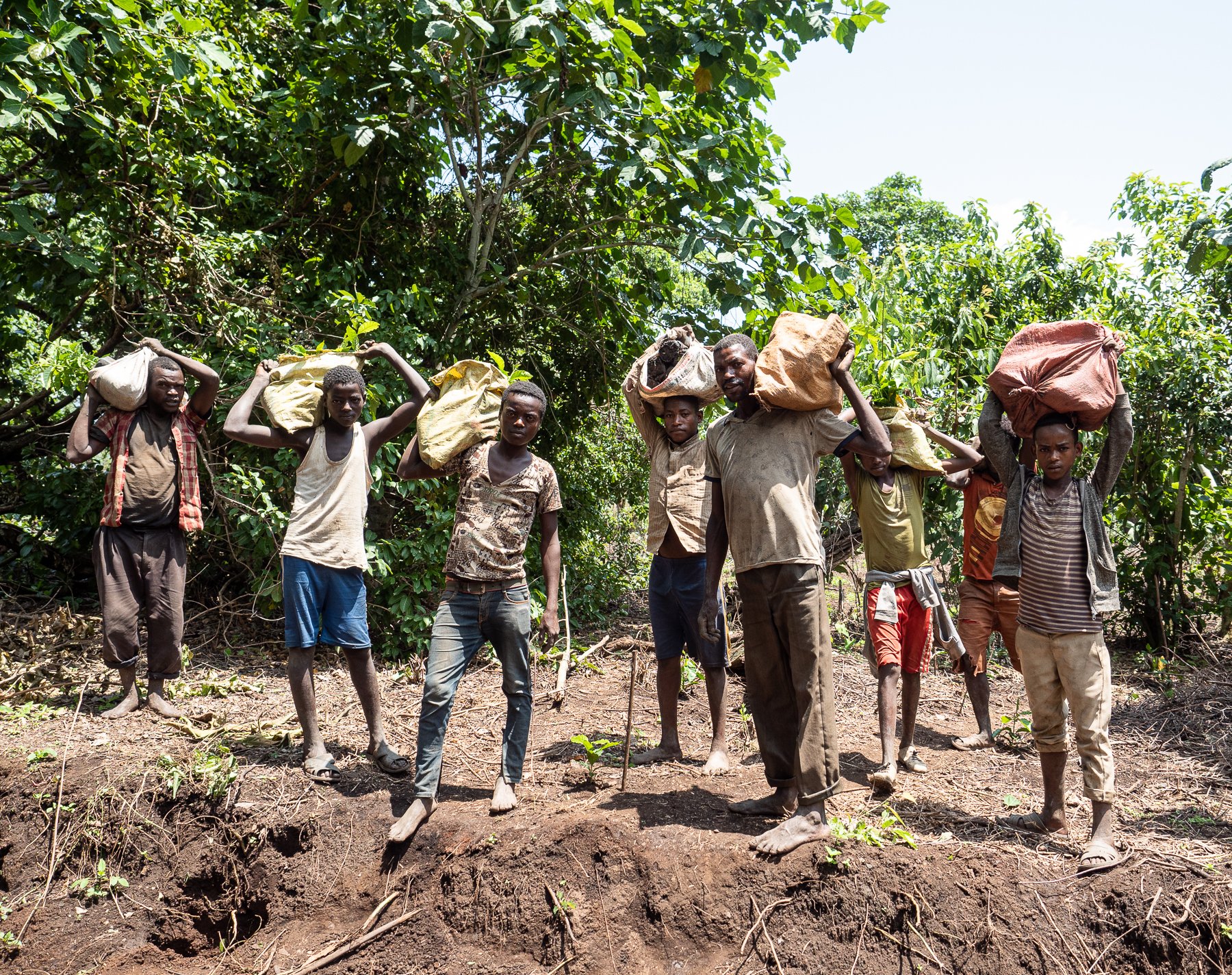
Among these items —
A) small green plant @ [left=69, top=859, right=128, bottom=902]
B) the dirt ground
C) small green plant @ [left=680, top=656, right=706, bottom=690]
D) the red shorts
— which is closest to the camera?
the dirt ground

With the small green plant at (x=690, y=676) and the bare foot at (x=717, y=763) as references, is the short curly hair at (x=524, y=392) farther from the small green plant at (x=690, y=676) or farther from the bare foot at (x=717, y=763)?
the small green plant at (x=690, y=676)

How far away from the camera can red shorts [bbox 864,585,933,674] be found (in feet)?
14.0

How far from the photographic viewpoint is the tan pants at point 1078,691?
11.0ft

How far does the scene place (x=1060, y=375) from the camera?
341cm

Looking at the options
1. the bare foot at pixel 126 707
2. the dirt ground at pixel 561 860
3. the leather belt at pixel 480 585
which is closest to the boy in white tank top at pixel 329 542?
the dirt ground at pixel 561 860

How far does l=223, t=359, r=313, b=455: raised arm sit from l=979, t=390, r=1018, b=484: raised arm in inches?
117

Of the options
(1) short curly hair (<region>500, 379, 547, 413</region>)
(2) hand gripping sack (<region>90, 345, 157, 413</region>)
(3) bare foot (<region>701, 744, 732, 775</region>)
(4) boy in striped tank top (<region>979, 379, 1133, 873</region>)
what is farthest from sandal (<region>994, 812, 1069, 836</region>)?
(2) hand gripping sack (<region>90, 345, 157, 413</region>)

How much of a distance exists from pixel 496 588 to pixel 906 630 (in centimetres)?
195

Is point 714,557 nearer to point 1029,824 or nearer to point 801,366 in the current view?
point 801,366

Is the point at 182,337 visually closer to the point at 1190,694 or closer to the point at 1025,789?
the point at 1025,789

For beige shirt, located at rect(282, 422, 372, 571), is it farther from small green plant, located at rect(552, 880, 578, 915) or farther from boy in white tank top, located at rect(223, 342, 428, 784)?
small green plant, located at rect(552, 880, 578, 915)

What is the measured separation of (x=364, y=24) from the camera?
571 cm

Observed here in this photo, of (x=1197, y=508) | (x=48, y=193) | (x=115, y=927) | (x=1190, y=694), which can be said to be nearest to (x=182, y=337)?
(x=48, y=193)

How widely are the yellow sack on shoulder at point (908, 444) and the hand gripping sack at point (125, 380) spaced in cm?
381
